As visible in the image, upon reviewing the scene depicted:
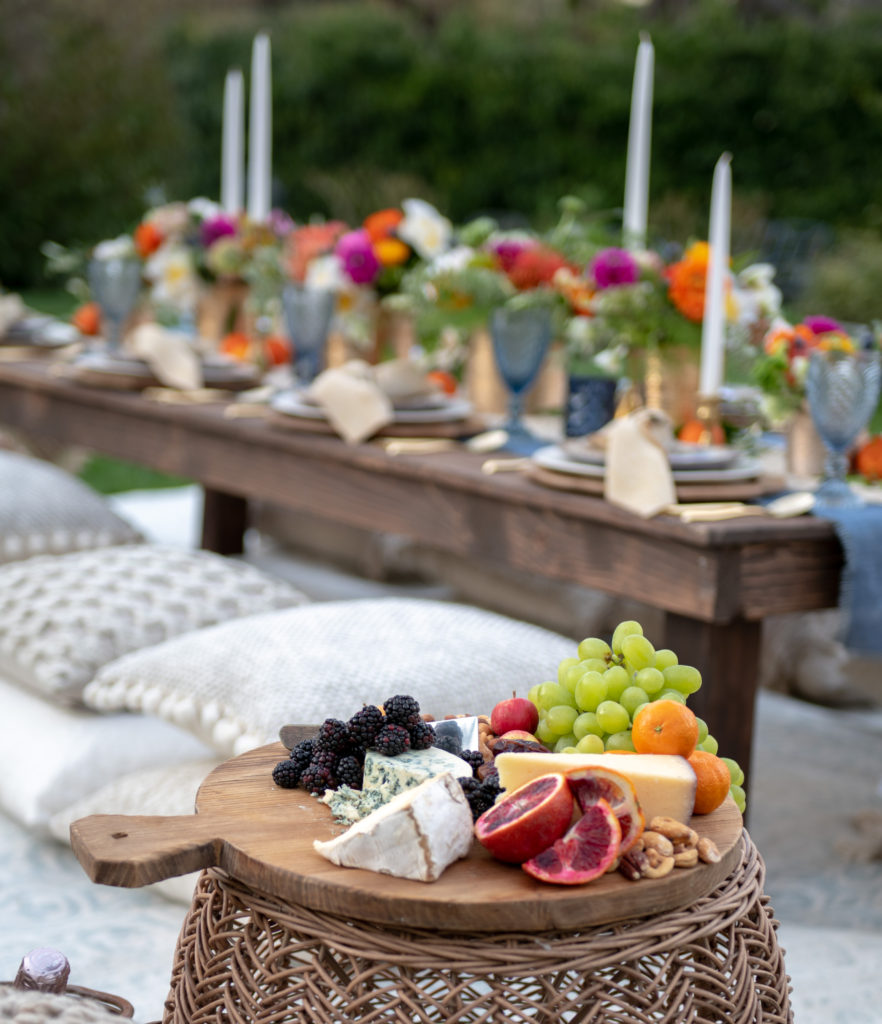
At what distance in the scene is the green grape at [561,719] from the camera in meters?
1.25

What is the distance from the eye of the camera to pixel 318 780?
46.8 inches

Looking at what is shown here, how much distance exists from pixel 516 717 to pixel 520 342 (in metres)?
1.24

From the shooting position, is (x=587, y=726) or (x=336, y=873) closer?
(x=336, y=873)

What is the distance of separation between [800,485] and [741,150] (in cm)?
835

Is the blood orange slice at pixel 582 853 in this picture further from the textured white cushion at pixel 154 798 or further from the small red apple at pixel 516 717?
the textured white cushion at pixel 154 798

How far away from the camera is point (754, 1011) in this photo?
1.13m

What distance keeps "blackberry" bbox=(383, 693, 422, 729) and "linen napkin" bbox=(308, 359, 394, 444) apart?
1202 mm

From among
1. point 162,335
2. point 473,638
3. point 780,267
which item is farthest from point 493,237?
point 780,267

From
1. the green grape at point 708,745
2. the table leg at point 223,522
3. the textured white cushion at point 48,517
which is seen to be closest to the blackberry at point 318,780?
the green grape at point 708,745

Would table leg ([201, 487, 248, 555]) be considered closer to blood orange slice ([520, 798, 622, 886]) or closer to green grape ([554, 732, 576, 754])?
green grape ([554, 732, 576, 754])

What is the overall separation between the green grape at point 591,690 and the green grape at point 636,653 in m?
0.04

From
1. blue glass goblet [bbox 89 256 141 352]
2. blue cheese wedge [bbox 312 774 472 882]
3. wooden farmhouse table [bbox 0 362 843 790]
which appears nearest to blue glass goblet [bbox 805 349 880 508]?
wooden farmhouse table [bbox 0 362 843 790]

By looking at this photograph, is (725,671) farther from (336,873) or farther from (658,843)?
(336,873)

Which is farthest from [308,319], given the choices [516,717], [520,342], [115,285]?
[516,717]
